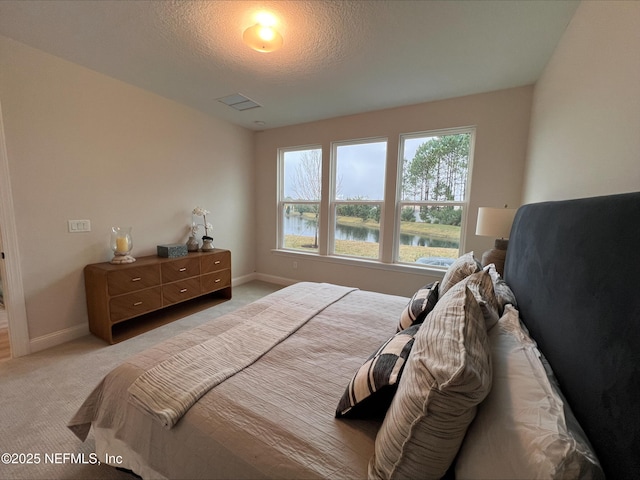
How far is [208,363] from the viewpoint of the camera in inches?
47.1

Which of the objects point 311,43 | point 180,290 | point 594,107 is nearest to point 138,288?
point 180,290

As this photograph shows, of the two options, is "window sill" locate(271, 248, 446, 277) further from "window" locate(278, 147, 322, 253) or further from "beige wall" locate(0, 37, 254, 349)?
"beige wall" locate(0, 37, 254, 349)

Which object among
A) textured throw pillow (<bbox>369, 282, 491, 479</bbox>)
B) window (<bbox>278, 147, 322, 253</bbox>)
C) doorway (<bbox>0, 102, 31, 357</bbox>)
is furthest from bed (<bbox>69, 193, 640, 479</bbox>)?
window (<bbox>278, 147, 322, 253</bbox>)

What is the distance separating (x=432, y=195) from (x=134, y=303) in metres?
3.63

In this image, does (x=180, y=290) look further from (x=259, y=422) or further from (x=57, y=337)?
(x=259, y=422)

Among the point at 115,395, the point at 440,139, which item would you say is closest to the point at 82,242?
the point at 115,395

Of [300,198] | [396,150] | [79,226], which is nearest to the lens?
[79,226]

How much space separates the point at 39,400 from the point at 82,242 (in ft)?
4.71

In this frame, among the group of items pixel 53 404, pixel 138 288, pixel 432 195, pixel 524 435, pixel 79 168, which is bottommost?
pixel 53 404

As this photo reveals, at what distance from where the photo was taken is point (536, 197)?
7.38ft

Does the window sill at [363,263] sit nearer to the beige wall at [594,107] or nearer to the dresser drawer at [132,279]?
the beige wall at [594,107]

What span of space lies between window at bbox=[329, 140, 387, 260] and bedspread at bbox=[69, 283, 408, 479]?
2413mm

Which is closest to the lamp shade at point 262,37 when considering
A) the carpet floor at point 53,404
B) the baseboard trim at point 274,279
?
the carpet floor at point 53,404

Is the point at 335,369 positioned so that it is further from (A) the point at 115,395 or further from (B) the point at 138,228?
(B) the point at 138,228
